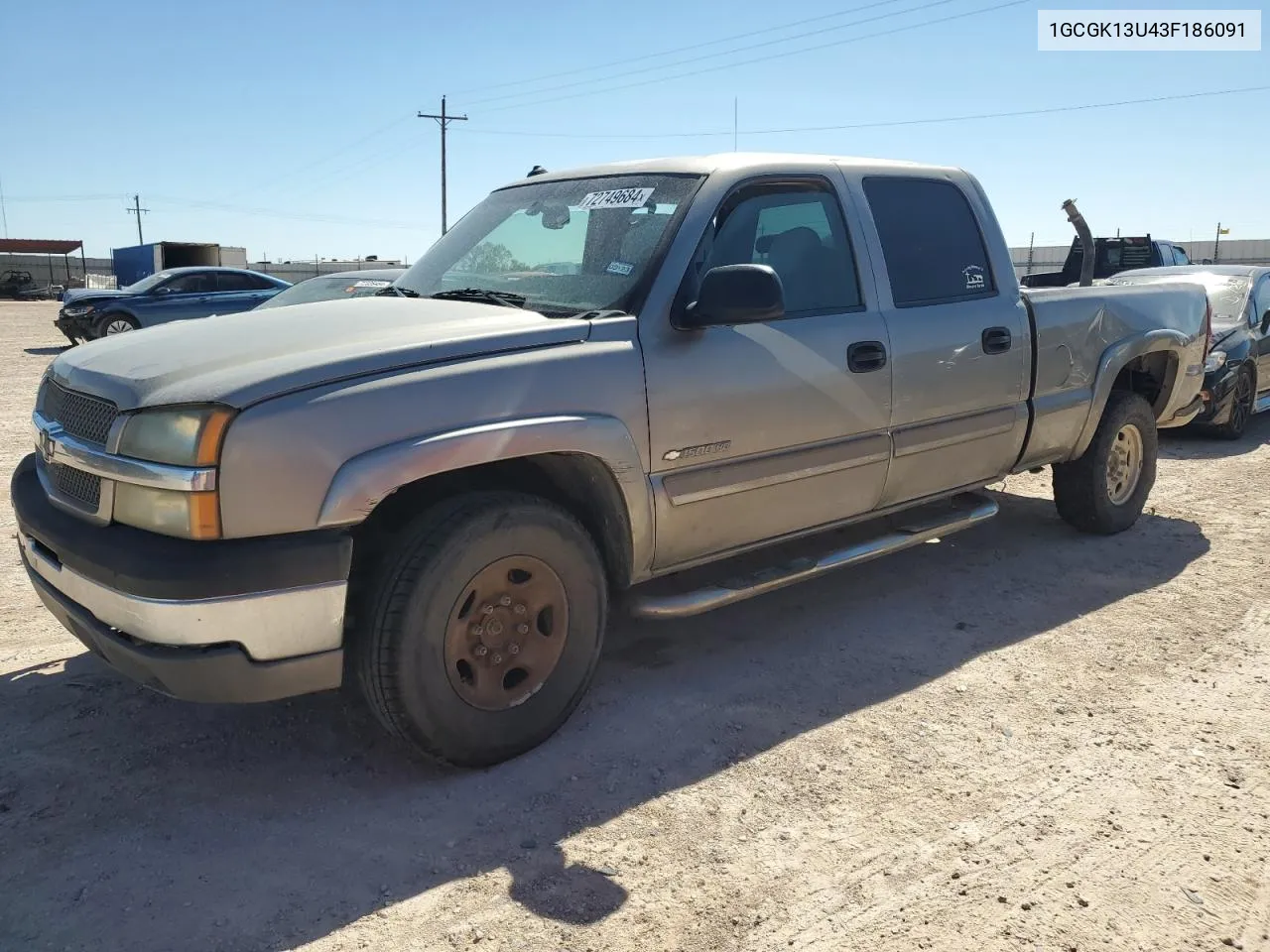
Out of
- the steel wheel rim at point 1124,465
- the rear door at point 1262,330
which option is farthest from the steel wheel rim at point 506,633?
the rear door at point 1262,330

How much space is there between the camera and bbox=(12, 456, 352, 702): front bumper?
8.65 ft

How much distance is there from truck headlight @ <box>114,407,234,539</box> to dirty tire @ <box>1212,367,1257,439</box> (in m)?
9.17

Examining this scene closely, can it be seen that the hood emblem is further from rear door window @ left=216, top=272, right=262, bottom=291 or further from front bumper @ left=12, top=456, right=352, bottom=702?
rear door window @ left=216, top=272, right=262, bottom=291

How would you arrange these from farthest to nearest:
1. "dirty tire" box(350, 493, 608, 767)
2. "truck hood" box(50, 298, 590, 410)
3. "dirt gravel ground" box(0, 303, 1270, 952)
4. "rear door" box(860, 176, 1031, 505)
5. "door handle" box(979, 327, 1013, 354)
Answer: "door handle" box(979, 327, 1013, 354), "rear door" box(860, 176, 1031, 505), "dirty tire" box(350, 493, 608, 767), "truck hood" box(50, 298, 590, 410), "dirt gravel ground" box(0, 303, 1270, 952)

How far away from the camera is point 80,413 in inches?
121

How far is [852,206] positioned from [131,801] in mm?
3469

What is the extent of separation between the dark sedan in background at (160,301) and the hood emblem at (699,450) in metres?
13.7

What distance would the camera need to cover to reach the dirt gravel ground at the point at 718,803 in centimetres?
248

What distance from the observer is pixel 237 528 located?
2.67 m

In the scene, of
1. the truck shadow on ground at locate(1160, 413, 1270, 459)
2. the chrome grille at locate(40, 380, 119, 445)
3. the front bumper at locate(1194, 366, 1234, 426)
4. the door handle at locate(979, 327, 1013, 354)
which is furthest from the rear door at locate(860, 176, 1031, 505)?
the front bumper at locate(1194, 366, 1234, 426)

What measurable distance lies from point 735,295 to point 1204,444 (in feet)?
25.0

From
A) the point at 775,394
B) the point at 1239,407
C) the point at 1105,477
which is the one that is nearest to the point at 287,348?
the point at 775,394

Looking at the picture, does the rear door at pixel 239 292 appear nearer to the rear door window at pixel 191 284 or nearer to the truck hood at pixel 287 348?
the rear door window at pixel 191 284

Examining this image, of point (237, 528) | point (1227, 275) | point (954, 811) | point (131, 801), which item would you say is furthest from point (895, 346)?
point (1227, 275)
